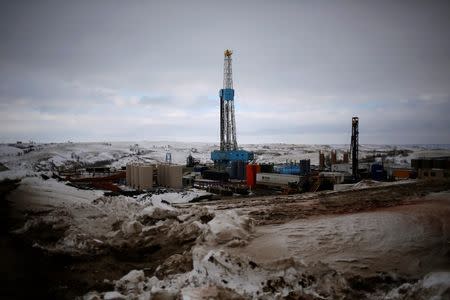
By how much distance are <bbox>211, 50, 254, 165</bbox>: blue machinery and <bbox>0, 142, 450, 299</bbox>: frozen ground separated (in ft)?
87.0

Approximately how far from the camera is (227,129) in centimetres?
4250

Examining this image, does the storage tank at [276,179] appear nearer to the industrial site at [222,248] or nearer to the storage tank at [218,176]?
the storage tank at [218,176]

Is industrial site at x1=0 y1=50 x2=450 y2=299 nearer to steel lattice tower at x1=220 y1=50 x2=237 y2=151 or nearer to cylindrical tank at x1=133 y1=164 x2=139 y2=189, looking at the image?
cylindrical tank at x1=133 y1=164 x2=139 y2=189

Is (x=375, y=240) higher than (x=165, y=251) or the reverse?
higher

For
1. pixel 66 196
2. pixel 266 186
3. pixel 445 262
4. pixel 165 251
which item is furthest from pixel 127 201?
pixel 266 186

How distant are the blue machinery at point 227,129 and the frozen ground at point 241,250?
1043 inches

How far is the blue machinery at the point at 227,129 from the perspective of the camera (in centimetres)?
3972

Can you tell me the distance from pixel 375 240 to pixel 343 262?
4.60 feet

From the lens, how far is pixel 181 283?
281 inches

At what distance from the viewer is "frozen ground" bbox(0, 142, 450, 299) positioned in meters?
6.95

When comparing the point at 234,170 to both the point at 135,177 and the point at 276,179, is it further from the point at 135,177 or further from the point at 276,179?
the point at 135,177

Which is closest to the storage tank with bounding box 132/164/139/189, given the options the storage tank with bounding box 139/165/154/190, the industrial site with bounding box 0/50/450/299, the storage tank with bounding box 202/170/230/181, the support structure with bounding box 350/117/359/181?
the storage tank with bounding box 139/165/154/190

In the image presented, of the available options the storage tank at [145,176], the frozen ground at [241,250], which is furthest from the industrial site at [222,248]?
the storage tank at [145,176]

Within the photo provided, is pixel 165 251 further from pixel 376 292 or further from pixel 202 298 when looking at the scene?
pixel 376 292
